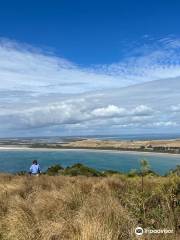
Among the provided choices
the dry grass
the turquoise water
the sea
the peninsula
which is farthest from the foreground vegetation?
the peninsula

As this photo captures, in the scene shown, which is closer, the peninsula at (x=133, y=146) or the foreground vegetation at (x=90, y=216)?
the foreground vegetation at (x=90, y=216)

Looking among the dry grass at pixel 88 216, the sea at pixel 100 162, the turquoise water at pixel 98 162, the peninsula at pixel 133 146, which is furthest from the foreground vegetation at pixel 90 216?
the peninsula at pixel 133 146

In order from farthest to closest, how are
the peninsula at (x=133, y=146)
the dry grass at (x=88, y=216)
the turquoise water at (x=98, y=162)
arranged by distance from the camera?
the peninsula at (x=133, y=146) < the turquoise water at (x=98, y=162) < the dry grass at (x=88, y=216)

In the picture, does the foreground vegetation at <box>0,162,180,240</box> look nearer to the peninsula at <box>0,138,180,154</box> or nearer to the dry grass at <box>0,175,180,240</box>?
the dry grass at <box>0,175,180,240</box>

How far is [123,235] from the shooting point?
21.9ft

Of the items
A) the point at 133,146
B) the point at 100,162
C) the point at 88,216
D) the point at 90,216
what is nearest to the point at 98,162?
the point at 100,162

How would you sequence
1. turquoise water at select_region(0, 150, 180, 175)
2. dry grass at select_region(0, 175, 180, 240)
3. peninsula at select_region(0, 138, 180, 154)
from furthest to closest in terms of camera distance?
1. peninsula at select_region(0, 138, 180, 154)
2. turquoise water at select_region(0, 150, 180, 175)
3. dry grass at select_region(0, 175, 180, 240)

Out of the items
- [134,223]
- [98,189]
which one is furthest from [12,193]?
[134,223]

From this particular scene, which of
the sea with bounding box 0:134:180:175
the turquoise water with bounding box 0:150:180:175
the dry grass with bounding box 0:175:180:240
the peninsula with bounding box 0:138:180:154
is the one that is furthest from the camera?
the peninsula with bounding box 0:138:180:154

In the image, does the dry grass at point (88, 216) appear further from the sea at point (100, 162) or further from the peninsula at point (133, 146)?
the peninsula at point (133, 146)

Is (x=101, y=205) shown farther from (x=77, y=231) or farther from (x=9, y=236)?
(x=9, y=236)

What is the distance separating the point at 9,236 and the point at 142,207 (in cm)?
246

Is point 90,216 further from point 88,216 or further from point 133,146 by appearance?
point 133,146

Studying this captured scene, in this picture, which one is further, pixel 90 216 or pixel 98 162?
pixel 98 162
